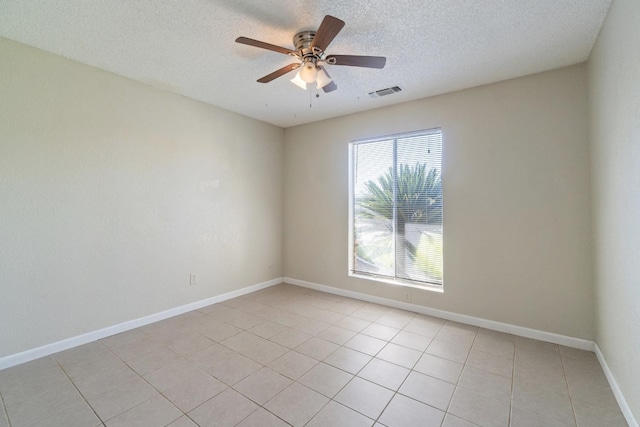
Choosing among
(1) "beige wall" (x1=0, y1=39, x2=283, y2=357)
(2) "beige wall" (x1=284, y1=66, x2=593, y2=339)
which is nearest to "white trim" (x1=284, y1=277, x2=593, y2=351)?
(2) "beige wall" (x1=284, y1=66, x2=593, y2=339)

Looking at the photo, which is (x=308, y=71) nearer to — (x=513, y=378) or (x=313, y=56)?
(x=313, y=56)

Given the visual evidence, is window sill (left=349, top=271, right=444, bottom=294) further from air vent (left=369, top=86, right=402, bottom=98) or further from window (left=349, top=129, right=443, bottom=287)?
air vent (left=369, top=86, right=402, bottom=98)

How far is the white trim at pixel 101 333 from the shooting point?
2336 millimetres

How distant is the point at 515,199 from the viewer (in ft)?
9.52

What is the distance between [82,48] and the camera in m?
2.43

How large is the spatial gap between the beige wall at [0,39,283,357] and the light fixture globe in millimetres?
1993

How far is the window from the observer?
3.48 metres

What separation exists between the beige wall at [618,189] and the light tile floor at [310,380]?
373 mm

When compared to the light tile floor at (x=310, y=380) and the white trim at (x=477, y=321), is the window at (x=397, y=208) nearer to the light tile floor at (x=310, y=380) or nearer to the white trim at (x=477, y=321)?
the white trim at (x=477, y=321)

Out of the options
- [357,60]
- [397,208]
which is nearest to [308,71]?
[357,60]

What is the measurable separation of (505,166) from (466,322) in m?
1.79

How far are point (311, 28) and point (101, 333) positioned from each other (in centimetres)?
346

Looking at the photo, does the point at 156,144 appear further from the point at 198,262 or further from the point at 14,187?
the point at 198,262

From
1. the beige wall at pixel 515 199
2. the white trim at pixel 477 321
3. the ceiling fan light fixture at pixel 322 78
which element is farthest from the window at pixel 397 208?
the ceiling fan light fixture at pixel 322 78
